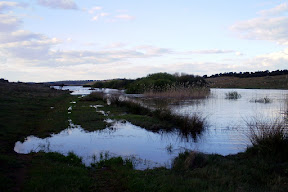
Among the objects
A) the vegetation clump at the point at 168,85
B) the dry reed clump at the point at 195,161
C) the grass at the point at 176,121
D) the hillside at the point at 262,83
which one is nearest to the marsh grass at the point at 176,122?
the grass at the point at 176,121

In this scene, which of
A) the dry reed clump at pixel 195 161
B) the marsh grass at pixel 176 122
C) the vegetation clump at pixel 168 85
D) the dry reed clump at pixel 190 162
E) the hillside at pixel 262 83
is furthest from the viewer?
the hillside at pixel 262 83

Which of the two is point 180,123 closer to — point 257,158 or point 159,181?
point 257,158

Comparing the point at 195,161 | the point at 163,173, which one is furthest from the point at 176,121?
the point at 163,173

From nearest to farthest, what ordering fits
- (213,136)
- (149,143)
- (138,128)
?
1. (149,143)
2. (213,136)
3. (138,128)

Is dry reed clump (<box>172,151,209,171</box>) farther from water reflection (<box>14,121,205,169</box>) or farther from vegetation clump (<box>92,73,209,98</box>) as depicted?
vegetation clump (<box>92,73,209,98</box>)

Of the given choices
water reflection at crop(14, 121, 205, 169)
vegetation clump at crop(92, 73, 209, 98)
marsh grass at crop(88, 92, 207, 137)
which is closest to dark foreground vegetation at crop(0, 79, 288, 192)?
water reflection at crop(14, 121, 205, 169)

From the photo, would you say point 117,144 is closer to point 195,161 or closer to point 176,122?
point 195,161

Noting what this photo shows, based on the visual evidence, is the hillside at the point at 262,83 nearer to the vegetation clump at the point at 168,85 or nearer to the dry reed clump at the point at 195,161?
the vegetation clump at the point at 168,85

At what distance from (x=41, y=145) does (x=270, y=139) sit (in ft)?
29.5

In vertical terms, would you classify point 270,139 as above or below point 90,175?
above

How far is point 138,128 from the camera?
15.4 metres

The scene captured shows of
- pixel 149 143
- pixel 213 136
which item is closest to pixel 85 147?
pixel 149 143

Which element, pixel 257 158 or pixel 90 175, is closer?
pixel 90 175

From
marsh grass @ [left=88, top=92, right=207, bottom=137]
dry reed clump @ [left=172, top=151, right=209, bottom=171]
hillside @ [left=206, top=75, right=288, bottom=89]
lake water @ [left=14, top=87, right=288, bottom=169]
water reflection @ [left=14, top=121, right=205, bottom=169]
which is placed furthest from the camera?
hillside @ [left=206, top=75, right=288, bottom=89]
